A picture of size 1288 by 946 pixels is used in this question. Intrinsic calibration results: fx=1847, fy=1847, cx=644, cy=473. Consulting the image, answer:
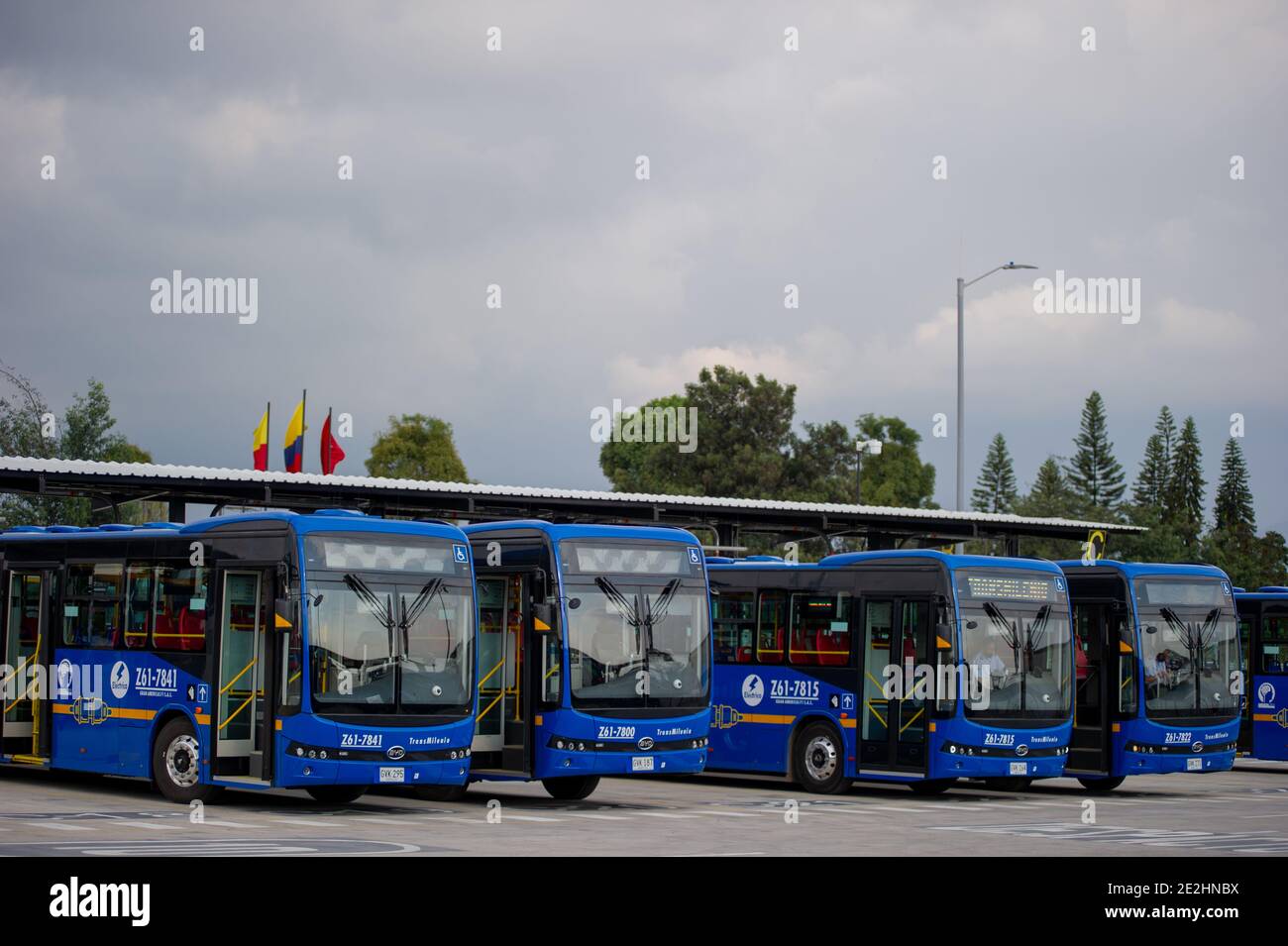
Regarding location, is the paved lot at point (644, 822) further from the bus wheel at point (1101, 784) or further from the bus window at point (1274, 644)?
the bus window at point (1274, 644)

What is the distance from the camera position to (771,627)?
1003 inches

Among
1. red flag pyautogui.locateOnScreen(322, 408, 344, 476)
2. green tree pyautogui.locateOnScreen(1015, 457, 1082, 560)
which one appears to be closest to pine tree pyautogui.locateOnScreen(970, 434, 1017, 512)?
green tree pyautogui.locateOnScreen(1015, 457, 1082, 560)

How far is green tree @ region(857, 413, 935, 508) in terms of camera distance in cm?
10012

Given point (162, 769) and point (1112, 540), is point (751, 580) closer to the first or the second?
point (162, 769)

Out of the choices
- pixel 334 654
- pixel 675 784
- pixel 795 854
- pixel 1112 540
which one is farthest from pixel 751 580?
pixel 1112 540

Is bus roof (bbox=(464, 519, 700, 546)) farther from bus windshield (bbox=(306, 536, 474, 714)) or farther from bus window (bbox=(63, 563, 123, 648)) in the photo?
bus window (bbox=(63, 563, 123, 648))

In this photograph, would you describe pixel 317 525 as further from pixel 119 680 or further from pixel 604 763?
pixel 604 763

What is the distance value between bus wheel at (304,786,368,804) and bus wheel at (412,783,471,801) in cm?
112

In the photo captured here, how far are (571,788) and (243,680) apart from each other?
4.87 m

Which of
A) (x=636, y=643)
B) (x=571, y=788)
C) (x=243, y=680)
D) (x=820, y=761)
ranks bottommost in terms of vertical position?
(x=571, y=788)

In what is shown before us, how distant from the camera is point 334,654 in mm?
18297

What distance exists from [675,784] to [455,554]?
321 inches

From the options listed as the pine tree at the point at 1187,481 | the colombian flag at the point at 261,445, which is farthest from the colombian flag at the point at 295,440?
the pine tree at the point at 1187,481

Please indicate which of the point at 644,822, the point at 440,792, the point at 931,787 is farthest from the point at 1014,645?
the point at 440,792
